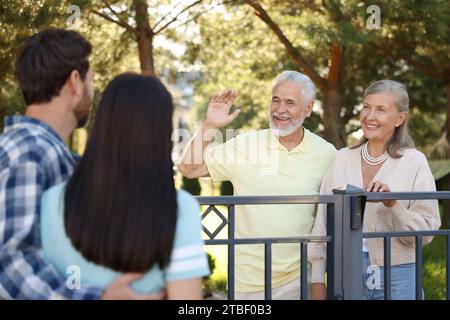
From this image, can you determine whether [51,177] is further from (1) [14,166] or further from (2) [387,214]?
(2) [387,214]

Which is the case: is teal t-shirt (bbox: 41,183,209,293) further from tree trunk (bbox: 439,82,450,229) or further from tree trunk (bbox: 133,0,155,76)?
tree trunk (bbox: 439,82,450,229)

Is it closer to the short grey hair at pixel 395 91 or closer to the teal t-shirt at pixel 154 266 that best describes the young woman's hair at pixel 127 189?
the teal t-shirt at pixel 154 266

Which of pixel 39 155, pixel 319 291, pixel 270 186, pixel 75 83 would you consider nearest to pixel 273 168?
pixel 270 186

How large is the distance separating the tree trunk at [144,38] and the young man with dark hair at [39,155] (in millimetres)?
7004

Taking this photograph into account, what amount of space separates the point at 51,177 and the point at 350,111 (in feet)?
54.0

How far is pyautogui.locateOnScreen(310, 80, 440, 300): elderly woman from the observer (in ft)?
11.3

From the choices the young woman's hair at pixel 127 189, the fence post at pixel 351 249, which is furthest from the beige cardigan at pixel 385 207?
the young woman's hair at pixel 127 189

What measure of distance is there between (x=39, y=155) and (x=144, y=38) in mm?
7784

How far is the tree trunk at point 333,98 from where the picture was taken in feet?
41.5

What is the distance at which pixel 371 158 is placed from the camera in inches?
138

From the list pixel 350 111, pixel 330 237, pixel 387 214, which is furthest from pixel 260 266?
pixel 350 111

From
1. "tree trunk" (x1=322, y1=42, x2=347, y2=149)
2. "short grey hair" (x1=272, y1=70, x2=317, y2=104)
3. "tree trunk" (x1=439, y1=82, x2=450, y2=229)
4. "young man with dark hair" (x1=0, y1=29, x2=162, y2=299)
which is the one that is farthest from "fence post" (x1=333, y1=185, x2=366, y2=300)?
"tree trunk" (x1=439, y1=82, x2=450, y2=229)

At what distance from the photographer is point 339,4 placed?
9.25m

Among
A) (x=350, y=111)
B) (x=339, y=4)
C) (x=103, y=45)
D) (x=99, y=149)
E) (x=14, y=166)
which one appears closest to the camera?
(x=99, y=149)
